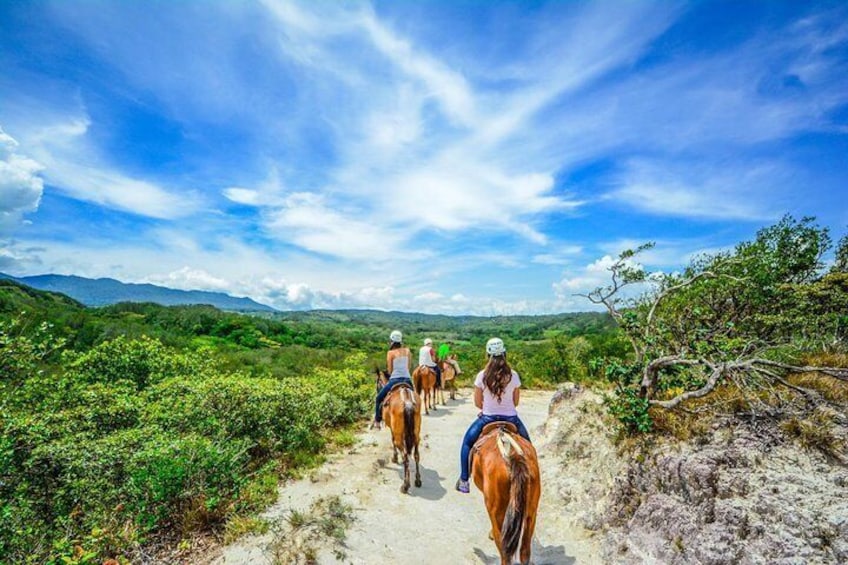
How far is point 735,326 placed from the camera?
32.3 ft

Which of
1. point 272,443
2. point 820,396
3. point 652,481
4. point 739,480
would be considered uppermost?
point 820,396

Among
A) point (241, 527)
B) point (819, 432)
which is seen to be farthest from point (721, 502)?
point (241, 527)

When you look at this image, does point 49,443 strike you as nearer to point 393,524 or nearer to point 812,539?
point 393,524

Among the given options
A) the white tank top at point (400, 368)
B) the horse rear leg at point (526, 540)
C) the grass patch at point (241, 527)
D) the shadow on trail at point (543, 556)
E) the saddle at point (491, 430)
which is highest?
the white tank top at point (400, 368)

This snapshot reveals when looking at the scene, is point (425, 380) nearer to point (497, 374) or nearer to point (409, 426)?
point (409, 426)

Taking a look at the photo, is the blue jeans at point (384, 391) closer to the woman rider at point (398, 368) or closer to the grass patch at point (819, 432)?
the woman rider at point (398, 368)

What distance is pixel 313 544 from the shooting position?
19.1ft

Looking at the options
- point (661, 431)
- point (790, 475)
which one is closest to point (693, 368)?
point (661, 431)

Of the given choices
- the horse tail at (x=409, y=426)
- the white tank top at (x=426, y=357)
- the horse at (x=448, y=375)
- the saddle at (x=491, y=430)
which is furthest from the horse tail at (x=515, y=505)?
the horse at (x=448, y=375)

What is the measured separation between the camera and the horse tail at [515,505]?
15.1 feet

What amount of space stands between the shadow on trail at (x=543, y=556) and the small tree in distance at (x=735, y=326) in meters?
2.48

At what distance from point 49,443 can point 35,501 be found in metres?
1.03

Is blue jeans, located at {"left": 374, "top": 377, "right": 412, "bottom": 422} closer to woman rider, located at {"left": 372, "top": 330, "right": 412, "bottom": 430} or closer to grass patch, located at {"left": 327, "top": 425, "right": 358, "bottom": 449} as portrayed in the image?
woman rider, located at {"left": 372, "top": 330, "right": 412, "bottom": 430}

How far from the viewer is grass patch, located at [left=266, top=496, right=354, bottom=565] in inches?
217
